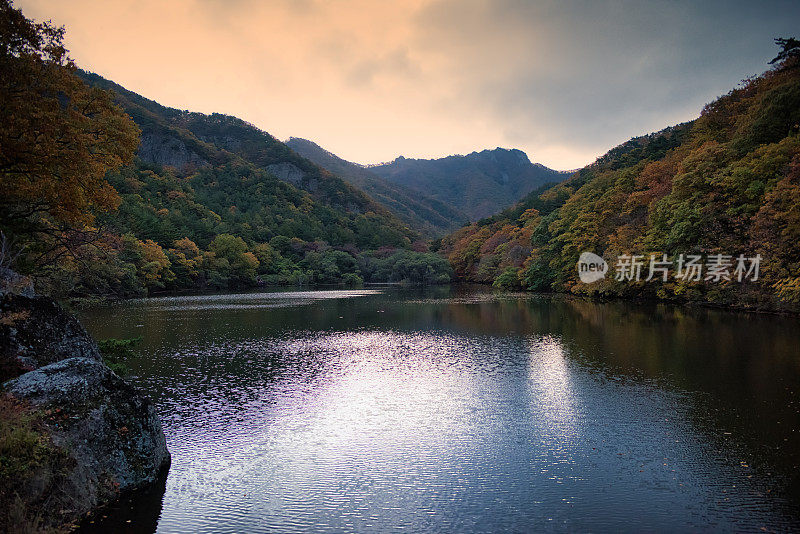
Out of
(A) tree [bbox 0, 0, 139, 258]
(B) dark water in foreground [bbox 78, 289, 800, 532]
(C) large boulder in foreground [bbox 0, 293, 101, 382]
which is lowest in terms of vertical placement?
(B) dark water in foreground [bbox 78, 289, 800, 532]

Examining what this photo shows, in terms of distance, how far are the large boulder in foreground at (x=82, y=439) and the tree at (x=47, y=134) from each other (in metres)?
6.10

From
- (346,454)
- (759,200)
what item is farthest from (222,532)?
(759,200)

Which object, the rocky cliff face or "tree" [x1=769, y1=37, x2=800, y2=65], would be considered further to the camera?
"tree" [x1=769, y1=37, x2=800, y2=65]

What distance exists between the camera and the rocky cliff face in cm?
566

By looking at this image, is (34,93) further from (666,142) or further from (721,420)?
(666,142)

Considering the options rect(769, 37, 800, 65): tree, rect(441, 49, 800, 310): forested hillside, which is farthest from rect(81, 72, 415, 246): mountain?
rect(769, 37, 800, 65): tree

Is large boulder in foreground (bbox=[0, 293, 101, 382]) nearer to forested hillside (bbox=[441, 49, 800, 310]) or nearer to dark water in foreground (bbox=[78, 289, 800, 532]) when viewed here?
dark water in foreground (bbox=[78, 289, 800, 532])

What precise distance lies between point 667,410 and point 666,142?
55083 millimetres

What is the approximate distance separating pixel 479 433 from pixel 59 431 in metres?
7.56

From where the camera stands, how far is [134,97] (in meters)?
147

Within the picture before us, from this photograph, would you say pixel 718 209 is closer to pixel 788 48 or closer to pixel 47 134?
pixel 788 48

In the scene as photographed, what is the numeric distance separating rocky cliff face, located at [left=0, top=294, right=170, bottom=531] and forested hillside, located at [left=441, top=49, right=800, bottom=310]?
1068 inches

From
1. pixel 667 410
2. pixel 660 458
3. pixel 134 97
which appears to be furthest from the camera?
pixel 134 97

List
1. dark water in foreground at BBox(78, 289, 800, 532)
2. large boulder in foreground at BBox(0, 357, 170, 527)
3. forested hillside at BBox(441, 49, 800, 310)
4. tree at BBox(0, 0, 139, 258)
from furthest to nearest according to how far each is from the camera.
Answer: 1. forested hillside at BBox(441, 49, 800, 310)
2. tree at BBox(0, 0, 139, 258)
3. dark water in foreground at BBox(78, 289, 800, 532)
4. large boulder in foreground at BBox(0, 357, 170, 527)
